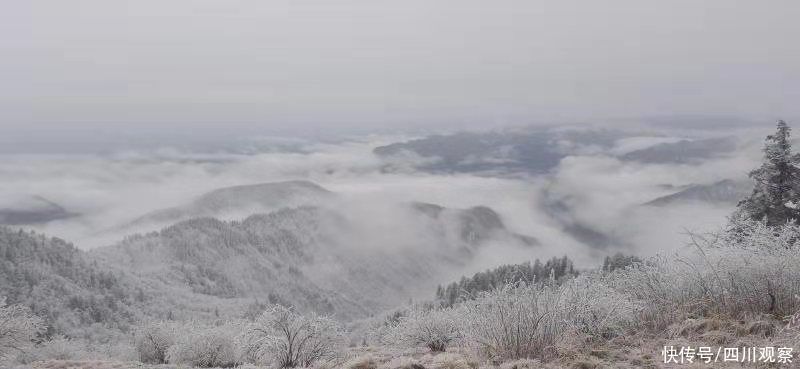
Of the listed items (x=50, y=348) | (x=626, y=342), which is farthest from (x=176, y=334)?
(x=626, y=342)

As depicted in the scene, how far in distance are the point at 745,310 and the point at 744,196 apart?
17.4m

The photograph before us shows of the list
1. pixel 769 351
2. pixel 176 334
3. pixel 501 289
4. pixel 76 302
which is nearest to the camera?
pixel 769 351

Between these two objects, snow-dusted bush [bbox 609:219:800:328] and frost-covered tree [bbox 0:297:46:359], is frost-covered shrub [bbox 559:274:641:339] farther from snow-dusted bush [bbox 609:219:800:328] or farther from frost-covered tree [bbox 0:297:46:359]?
frost-covered tree [bbox 0:297:46:359]

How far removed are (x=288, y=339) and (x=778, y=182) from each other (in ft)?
69.9

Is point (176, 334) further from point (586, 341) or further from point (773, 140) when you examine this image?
point (773, 140)

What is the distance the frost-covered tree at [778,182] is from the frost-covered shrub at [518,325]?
17.4m

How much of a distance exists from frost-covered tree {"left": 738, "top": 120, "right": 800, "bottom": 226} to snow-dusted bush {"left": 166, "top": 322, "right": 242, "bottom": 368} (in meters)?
22.1

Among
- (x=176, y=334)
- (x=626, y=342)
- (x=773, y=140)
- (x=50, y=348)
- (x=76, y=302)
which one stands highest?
(x=773, y=140)

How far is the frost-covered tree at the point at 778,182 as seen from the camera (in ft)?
76.4

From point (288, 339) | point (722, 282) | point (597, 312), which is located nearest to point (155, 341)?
point (288, 339)

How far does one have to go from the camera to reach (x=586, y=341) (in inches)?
421

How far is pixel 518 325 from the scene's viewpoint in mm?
9922

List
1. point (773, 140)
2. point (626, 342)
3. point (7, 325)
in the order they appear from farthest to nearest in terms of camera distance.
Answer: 1. point (773, 140)
2. point (7, 325)
3. point (626, 342)

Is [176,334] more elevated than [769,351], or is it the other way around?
[769,351]
